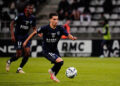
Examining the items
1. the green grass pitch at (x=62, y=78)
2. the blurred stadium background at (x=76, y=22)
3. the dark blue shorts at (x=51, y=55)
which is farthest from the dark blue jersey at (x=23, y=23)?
the blurred stadium background at (x=76, y=22)

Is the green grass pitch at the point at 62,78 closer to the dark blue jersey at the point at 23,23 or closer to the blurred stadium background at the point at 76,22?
the dark blue jersey at the point at 23,23

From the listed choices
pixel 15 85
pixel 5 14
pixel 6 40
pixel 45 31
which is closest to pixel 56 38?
pixel 45 31

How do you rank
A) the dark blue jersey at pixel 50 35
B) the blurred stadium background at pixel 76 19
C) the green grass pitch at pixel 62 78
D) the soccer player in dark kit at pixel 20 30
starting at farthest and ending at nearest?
1. the blurred stadium background at pixel 76 19
2. the soccer player in dark kit at pixel 20 30
3. the dark blue jersey at pixel 50 35
4. the green grass pitch at pixel 62 78

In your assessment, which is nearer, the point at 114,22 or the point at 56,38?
the point at 56,38

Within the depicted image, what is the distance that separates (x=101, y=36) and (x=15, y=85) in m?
12.4

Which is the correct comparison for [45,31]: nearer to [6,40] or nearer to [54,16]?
[54,16]

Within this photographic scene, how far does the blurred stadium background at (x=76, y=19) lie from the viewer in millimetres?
18672

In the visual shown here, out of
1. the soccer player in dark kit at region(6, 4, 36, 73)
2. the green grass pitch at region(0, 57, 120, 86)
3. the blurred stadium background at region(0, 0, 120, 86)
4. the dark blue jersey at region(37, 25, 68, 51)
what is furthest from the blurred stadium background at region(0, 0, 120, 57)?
the dark blue jersey at region(37, 25, 68, 51)

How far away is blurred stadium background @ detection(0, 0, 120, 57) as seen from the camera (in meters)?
18.7

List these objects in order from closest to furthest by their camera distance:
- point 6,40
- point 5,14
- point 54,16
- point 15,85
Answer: point 15,85 < point 54,16 < point 6,40 < point 5,14

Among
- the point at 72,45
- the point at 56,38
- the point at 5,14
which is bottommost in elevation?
the point at 72,45

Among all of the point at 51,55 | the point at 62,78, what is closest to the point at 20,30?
the point at 62,78

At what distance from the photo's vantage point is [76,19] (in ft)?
69.8

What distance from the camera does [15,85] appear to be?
7.46m
